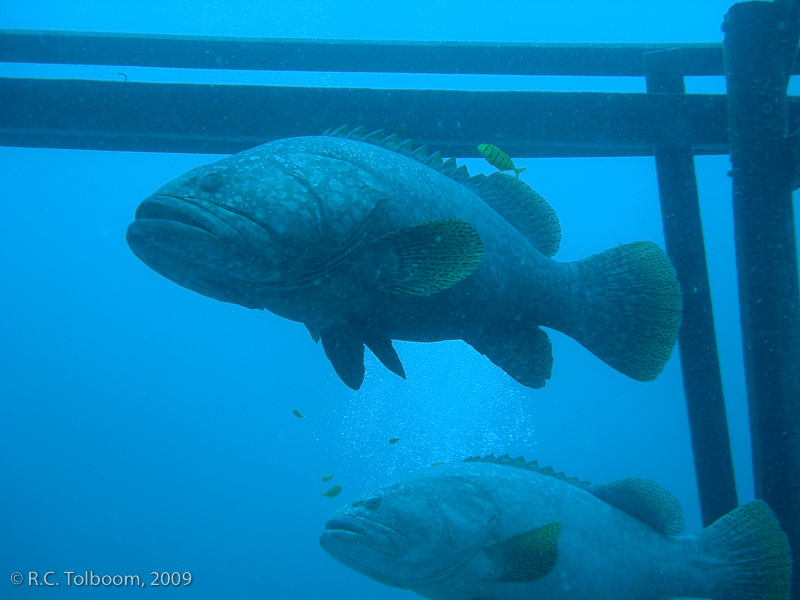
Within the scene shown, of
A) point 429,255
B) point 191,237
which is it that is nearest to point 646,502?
point 429,255

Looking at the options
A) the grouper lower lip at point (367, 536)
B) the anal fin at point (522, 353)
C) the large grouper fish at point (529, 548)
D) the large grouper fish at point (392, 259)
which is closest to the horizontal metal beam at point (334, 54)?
the large grouper fish at point (392, 259)

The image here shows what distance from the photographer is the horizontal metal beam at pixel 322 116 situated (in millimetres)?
2742

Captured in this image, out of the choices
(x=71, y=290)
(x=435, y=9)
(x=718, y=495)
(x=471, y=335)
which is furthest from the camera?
(x=71, y=290)

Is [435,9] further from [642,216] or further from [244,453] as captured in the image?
[244,453]

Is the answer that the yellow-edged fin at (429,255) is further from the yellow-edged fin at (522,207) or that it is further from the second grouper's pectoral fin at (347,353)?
the yellow-edged fin at (522,207)

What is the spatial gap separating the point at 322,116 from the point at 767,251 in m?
3.12

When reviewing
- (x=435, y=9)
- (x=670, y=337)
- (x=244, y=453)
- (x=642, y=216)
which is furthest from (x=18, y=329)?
(x=642, y=216)

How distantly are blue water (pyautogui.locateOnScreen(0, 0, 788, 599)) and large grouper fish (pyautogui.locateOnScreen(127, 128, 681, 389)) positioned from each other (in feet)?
95.1

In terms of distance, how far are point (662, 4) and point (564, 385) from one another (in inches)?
1516

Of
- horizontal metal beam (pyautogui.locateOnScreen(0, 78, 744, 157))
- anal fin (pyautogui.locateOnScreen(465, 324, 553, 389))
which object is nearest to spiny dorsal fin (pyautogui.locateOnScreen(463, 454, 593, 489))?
anal fin (pyautogui.locateOnScreen(465, 324, 553, 389))

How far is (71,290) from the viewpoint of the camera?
57.0 meters

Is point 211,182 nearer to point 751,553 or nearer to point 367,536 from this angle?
point 367,536

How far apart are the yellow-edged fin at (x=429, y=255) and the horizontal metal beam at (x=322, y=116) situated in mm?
1540

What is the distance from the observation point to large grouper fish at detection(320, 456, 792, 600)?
2.75 metres
